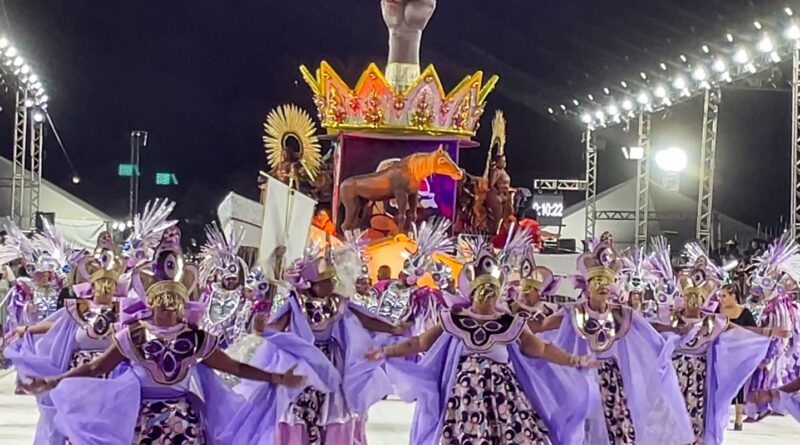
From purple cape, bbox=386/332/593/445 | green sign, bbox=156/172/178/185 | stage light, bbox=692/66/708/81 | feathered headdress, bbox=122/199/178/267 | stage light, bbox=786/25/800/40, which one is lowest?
purple cape, bbox=386/332/593/445

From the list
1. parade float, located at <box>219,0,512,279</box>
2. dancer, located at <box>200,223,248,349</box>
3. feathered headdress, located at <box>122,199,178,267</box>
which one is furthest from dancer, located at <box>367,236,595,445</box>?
parade float, located at <box>219,0,512,279</box>

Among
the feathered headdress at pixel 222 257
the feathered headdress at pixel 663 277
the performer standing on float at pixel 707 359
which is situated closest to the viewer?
the performer standing on float at pixel 707 359

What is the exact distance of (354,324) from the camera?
22.2 feet

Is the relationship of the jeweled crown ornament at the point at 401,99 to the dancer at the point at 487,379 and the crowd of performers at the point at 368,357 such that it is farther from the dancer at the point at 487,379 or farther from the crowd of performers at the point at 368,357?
the dancer at the point at 487,379

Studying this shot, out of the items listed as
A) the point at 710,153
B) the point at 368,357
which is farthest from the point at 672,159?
the point at 368,357

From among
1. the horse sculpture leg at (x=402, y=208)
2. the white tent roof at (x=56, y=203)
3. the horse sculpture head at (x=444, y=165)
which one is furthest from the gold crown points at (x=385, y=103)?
the white tent roof at (x=56, y=203)

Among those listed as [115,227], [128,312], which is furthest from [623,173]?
[128,312]

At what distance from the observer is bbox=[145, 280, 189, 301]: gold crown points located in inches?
190

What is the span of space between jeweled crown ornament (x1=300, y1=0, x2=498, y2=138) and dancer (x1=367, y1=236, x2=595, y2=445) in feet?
33.3

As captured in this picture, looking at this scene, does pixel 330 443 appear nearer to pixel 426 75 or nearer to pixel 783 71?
pixel 426 75

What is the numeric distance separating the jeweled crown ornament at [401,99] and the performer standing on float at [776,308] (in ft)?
23.1

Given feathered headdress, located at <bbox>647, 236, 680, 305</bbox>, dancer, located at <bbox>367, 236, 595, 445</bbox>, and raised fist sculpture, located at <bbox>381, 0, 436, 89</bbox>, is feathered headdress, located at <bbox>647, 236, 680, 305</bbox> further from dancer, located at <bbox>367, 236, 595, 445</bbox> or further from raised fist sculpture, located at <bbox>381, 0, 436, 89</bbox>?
raised fist sculpture, located at <bbox>381, 0, 436, 89</bbox>

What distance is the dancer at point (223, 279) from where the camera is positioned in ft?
27.2

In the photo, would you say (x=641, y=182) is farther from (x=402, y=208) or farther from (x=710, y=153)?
(x=402, y=208)
